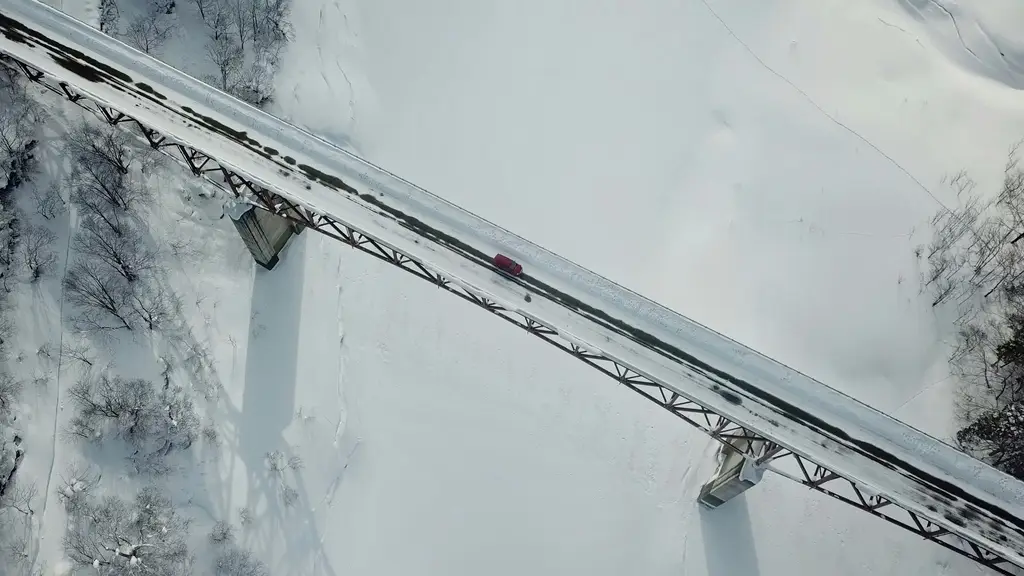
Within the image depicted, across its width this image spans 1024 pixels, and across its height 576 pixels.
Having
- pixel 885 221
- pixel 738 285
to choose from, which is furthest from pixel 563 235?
pixel 885 221

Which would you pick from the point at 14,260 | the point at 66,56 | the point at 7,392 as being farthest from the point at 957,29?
the point at 7,392

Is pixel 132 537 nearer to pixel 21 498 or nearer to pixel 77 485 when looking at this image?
pixel 77 485

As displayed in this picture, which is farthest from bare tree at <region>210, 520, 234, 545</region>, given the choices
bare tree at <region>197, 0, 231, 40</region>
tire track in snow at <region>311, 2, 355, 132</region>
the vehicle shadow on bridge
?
bare tree at <region>197, 0, 231, 40</region>

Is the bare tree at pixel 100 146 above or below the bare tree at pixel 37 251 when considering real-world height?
above

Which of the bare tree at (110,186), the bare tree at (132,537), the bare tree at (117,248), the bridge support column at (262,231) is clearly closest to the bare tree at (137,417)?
the bare tree at (132,537)

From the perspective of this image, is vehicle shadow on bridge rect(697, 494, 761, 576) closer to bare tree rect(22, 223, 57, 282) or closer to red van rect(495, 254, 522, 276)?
red van rect(495, 254, 522, 276)

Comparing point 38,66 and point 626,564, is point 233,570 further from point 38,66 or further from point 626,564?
point 38,66

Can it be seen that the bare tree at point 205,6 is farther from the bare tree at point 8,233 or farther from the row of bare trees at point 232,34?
the bare tree at point 8,233
